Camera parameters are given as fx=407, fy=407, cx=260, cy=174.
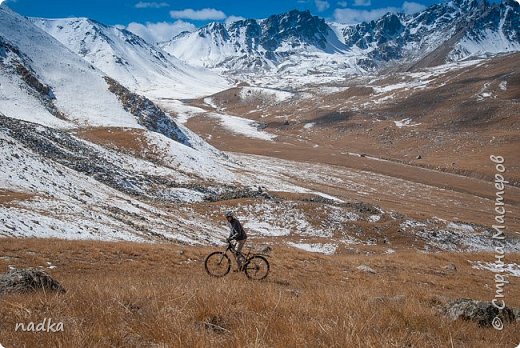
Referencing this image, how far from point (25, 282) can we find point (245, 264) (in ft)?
29.4

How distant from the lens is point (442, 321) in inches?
273

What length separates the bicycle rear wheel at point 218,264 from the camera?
1642 centimetres

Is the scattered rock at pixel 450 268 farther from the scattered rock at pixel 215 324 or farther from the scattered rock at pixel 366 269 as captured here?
the scattered rock at pixel 215 324

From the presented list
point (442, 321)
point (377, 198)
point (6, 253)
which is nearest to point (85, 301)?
point (442, 321)

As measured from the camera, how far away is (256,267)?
1656 centimetres

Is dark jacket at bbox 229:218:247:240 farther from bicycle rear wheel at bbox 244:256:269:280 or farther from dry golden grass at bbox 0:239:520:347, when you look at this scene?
dry golden grass at bbox 0:239:520:347

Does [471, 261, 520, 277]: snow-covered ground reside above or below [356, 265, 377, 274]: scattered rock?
below

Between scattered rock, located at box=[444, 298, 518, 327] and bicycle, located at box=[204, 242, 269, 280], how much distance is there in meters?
8.99

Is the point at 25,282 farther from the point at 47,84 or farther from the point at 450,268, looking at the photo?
the point at 47,84

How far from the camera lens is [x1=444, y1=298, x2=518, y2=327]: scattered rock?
25.6 ft

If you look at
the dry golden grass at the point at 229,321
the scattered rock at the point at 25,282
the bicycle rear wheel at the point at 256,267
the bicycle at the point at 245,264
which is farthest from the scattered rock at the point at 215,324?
the bicycle rear wheel at the point at 256,267

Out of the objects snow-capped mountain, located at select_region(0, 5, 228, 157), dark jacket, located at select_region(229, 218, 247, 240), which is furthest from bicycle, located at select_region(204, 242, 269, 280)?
snow-capped mountain, located at select_region(0, 5, 228, 157)

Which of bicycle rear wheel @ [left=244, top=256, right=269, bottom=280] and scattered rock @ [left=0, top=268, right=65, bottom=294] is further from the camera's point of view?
bicycle rear wheel @ [left=244, top=256, right=269, bottom=280]

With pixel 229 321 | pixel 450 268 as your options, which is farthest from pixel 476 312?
pixel 450 268
